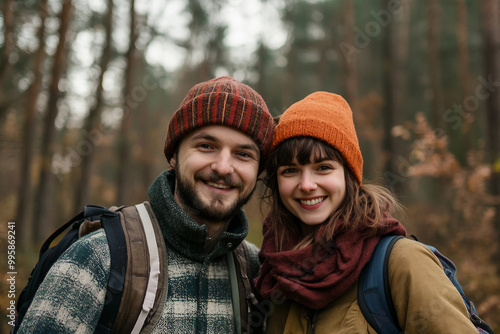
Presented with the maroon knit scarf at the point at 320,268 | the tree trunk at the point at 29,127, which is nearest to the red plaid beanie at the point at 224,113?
the maroon knit scarf at the point at 320,268

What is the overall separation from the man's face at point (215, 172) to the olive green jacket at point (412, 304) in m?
0.80

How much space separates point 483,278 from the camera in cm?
677

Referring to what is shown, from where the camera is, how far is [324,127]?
8.06 ft

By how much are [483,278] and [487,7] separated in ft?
15.9

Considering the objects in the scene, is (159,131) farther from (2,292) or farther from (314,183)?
(314,183)

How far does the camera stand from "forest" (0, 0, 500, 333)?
744 cm

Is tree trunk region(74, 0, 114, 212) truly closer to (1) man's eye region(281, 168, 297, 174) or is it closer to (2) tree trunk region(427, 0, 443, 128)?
(1) man's eye region(281, 168, 297, 174)

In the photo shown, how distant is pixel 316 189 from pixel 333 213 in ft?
0.61

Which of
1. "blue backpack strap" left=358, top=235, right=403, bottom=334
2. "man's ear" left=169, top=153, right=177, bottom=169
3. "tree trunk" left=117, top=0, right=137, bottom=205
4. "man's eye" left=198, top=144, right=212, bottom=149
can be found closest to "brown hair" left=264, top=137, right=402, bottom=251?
"blue backpack strap" left=358, top=235, right=403, bottom=334

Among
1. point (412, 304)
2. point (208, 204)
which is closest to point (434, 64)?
point (208, 204)

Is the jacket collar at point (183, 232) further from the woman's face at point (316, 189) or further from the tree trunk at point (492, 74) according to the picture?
the tree trunk at point (492, 74)

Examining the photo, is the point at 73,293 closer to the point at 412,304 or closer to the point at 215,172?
the point at 215,172

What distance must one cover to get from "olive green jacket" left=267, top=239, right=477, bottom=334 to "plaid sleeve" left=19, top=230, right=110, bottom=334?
3.55 ft

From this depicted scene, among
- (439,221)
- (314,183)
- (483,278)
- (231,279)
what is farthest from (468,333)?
(439,221)
